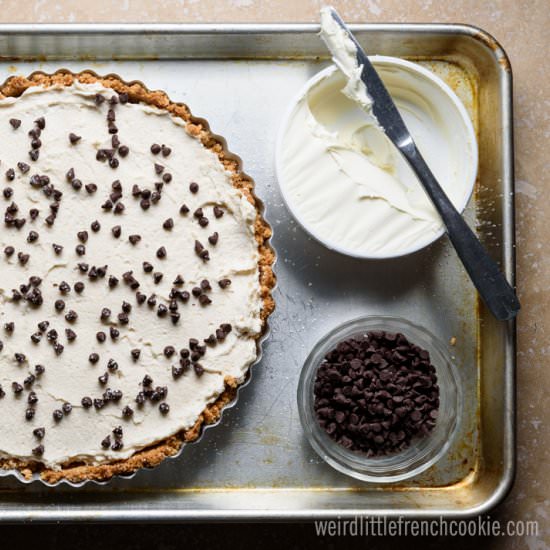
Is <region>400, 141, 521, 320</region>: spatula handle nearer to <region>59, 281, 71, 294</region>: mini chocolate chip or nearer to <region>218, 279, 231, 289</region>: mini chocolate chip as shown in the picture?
<region>218, 279, 231, 289</region>: mini chocolate chip

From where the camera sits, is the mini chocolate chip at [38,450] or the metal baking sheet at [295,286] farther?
the metal baking sheet at [295,286]

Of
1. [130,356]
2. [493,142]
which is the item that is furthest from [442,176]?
[130,356]

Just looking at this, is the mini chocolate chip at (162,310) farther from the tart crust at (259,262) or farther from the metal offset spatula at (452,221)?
the metal offset spatula at (452,221)

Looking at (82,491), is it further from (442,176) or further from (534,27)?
(534,27)

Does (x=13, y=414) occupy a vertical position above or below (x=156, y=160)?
below

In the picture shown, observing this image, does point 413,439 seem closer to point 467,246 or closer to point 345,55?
point 467,246

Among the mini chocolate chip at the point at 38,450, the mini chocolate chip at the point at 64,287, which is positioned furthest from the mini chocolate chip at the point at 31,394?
the mini chocolate chip at the point at 64,287
